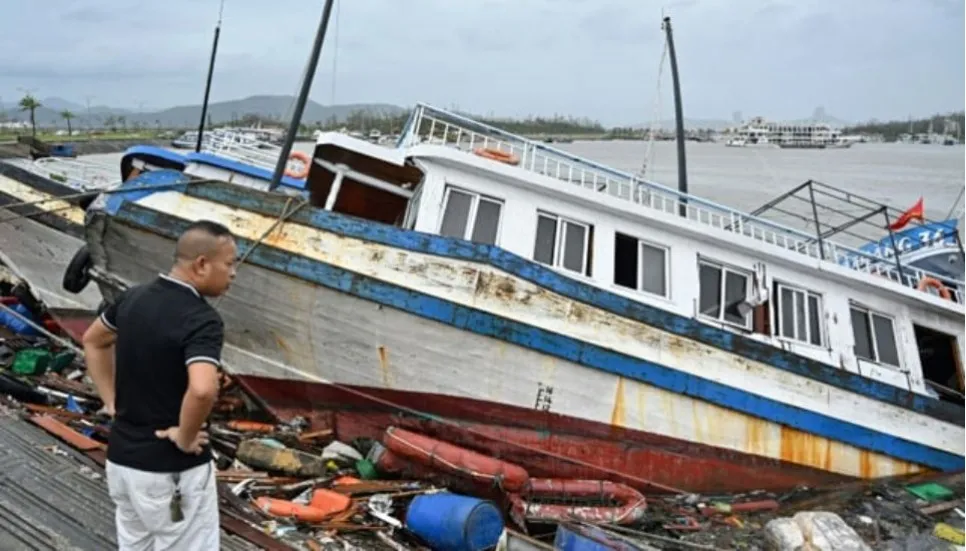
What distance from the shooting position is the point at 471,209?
754 cm

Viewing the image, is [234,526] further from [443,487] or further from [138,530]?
[443,487]

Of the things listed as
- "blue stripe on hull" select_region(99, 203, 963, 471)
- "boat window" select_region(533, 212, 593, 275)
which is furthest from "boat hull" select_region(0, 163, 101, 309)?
"boat window" select_region(533, 212, 593, 275)

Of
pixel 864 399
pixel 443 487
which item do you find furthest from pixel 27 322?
pixel 864 399

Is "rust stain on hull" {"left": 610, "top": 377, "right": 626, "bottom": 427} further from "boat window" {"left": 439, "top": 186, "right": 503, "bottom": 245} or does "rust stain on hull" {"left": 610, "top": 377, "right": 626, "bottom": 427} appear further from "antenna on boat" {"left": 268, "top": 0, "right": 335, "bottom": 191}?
"antenna on boat" {"left": 268, "top": 0, "right": 335, "bottom": 191}

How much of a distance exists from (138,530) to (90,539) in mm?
1664

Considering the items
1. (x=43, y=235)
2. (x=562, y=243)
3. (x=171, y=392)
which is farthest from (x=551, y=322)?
(x=43, y=235)

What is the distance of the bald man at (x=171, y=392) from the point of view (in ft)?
9.21

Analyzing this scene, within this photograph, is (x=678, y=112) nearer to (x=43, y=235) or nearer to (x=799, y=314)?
(x=799, y=314)

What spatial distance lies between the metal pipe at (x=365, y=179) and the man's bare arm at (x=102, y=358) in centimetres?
519

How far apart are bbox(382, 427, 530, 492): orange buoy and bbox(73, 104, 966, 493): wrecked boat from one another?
10.1 inches

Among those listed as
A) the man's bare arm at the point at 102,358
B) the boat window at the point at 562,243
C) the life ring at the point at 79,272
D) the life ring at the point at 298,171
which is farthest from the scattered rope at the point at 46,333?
the man's bare arm at the point at 102,358

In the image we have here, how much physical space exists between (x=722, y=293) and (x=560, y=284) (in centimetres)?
200

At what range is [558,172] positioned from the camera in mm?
7930

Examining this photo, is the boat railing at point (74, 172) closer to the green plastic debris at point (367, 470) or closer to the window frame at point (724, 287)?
the green plastic debris at point (367, 470)
